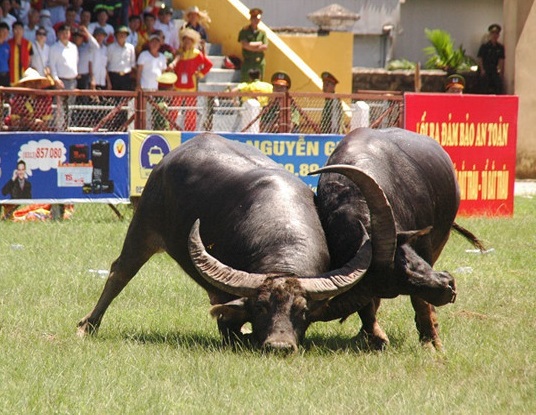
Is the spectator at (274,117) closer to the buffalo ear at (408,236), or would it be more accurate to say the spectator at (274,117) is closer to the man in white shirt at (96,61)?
the man in white shirt at (96,61)

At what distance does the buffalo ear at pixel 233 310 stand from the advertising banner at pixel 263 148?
8.09 meters

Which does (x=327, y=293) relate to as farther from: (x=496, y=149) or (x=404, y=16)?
(x=404, y=16)

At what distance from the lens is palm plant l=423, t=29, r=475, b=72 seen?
31828mm

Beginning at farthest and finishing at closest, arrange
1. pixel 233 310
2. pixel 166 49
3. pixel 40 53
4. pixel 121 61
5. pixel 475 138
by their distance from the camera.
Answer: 1. pixel 166 49
2. pixel 121 61
3. pixel 40 53
4. pixel 475 138
5. pixel 233 310

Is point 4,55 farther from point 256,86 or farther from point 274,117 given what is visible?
point 274,117

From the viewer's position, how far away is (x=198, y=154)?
30.3 feet

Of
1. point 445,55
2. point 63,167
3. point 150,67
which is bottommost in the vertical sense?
point 63,167

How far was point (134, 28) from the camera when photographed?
2158 centimetres

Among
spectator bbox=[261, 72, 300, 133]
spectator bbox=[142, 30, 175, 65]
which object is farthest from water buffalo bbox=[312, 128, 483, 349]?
spectator bbox=[142, 30, 175, 65]

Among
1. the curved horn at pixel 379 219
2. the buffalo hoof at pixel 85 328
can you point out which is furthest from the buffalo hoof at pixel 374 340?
the buffalo hoof at pixel 85 328

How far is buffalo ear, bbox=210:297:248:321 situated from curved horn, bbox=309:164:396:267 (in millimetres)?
1000

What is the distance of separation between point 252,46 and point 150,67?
8.60ft

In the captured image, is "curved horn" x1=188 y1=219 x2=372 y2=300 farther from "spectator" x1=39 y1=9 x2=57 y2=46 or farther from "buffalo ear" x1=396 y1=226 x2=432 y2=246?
"spectator" x1=39 y1=9 x2=57 y2=46

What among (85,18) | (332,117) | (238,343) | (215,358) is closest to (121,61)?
(85,18)
